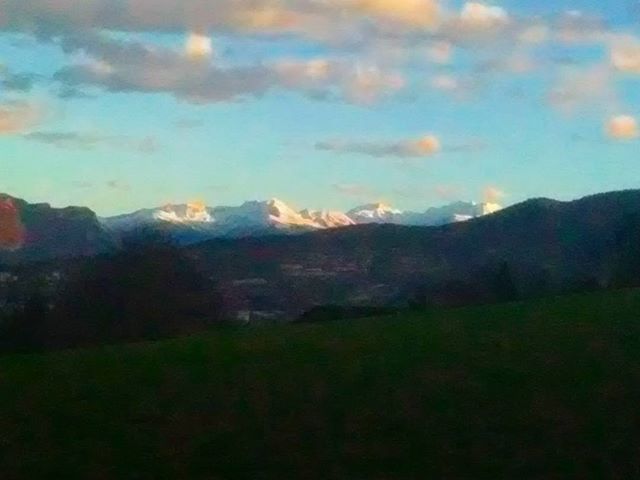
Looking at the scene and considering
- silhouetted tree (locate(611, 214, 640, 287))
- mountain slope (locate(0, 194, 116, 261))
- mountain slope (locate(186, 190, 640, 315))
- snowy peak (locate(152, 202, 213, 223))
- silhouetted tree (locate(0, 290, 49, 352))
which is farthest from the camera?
snowy peak (locate(152, 202, 213, 223))

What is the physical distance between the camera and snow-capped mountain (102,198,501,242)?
167 feet

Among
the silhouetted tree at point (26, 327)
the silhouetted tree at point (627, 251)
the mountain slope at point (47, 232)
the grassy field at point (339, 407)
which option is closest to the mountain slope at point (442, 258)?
the silhouetted tree at point (627, 251)

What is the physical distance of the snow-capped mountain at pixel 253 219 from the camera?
5091cm

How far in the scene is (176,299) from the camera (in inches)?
1678

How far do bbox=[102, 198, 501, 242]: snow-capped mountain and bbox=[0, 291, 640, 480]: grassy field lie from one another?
31.1 metres

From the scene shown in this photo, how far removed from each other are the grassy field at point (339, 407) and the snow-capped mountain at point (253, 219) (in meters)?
31.1

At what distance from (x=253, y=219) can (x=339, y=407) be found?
61851 millimetres

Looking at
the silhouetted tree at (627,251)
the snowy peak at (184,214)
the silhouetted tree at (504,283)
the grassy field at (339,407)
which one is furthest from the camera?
the snowy peak at (184,214)

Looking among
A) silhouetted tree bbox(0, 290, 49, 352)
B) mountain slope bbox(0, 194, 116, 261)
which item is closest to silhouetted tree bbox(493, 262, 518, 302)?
mountain slope bbox(0, 194, 116, 261)

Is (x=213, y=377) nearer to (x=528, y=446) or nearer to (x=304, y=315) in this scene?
(x=528, y=446)

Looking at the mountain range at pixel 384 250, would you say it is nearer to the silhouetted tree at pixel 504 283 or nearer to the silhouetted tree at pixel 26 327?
the silhouetted tree at pixel 504 283

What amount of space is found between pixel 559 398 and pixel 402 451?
8.21 ft

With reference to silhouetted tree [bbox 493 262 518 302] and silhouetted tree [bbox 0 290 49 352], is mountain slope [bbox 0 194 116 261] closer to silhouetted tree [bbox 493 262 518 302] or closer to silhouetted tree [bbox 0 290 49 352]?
silhouetted tree [bbox 0 290 49 352]

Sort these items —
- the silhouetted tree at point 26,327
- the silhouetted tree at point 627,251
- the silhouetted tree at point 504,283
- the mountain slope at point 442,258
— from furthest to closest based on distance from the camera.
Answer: the silhouetted tree at point 627,251, the silhouetted tree at point 504,283, the mountain slope at point 442,258, the silhouetted tree at point 26,327
